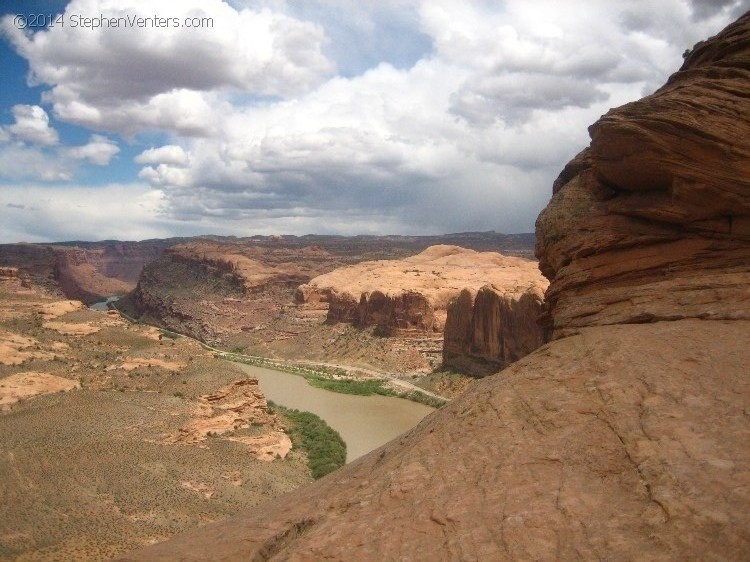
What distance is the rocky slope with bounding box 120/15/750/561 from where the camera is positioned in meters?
6.54

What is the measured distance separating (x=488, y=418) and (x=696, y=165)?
291 inches

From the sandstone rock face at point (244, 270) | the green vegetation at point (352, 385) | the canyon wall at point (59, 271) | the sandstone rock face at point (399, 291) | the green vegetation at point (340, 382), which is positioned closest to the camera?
the green vegetation at point (340, 382)

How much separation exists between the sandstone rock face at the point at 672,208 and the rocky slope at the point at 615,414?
0.04 meters

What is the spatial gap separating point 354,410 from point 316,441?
43.2 feet

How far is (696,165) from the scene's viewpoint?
11.9 meters

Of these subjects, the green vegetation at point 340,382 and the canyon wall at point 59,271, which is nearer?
the green vegetation at point 340,382

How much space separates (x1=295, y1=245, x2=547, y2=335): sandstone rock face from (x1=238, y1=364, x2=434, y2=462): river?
16.1m

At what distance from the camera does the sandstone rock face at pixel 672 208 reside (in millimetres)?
11391

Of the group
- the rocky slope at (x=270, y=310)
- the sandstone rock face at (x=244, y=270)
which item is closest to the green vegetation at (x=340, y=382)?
the rocky slope at (x=270, y=310)

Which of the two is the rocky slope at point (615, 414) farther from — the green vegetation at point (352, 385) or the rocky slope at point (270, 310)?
the rocky slope at point (270, 310)

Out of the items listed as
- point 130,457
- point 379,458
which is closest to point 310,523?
point 379,458

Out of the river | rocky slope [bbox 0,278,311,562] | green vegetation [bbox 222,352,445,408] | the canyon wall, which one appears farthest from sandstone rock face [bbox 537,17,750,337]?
the canyon wall

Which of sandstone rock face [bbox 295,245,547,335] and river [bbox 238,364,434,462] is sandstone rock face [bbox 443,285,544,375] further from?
river [bbox 238,364,434,462]

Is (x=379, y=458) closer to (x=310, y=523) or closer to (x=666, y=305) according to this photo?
(x=310, y=523)
